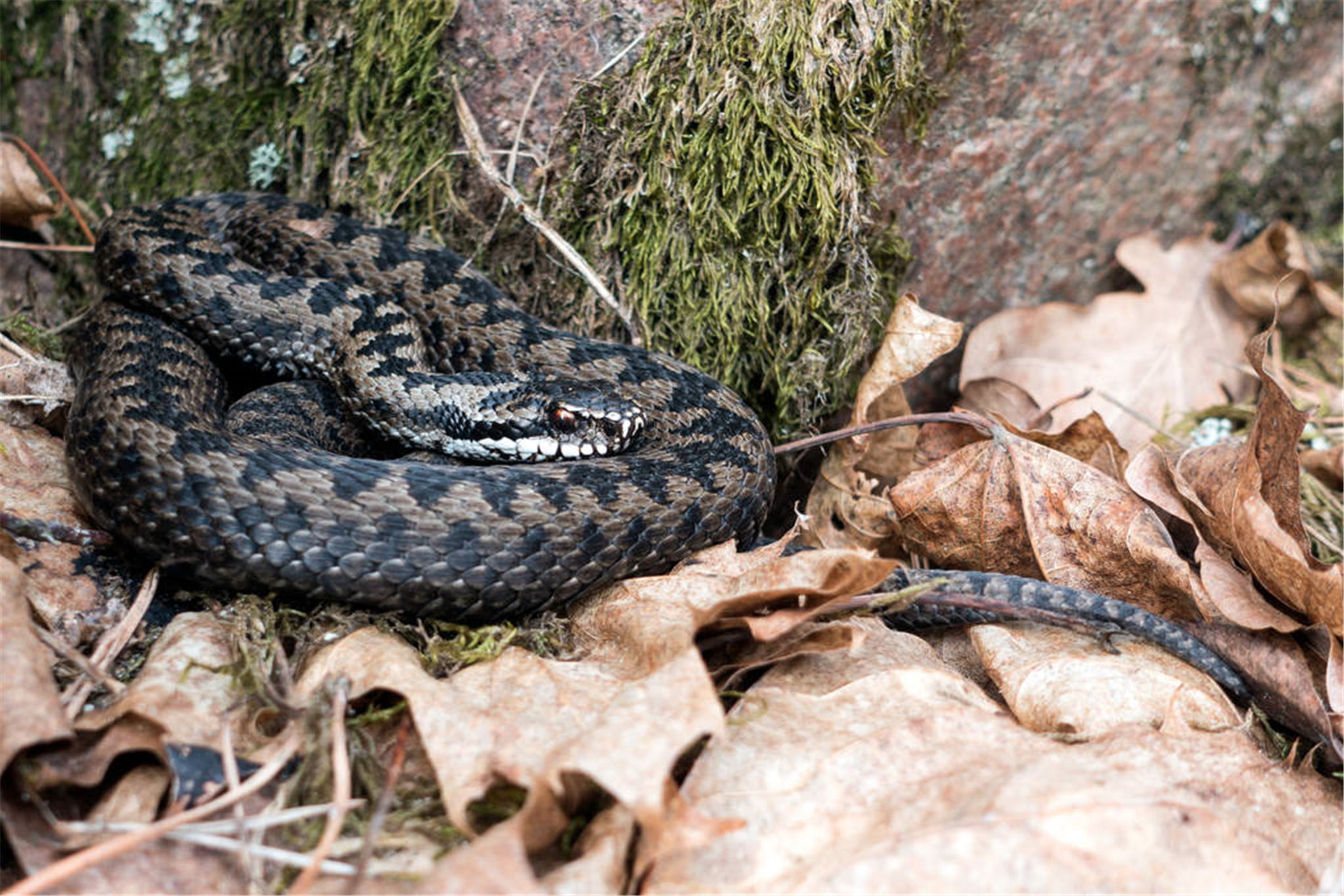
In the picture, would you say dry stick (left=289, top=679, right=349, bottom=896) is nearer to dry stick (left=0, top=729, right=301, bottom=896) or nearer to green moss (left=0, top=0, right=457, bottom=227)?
dry stick (left=0, top=729, right=301, bottom=896)

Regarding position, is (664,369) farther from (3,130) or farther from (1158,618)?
(3,130)

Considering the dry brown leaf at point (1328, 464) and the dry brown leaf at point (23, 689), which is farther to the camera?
the dry brown leaf at point (1328, 464)

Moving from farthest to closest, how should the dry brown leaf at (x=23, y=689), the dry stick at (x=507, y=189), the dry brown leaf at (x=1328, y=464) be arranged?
the dry stick at (x=507, y=189)
the dry brown leaf at (x=1328, y=464)
the dry brown leaf at (x=23, y=689)

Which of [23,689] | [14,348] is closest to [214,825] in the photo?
[23,689]

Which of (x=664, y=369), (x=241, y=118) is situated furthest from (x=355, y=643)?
(x=241, y=118)

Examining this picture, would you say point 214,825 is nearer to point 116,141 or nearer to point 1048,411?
point 1048,411

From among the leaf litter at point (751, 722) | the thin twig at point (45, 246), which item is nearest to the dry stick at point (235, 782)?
the leaf litter at point (751, 722)

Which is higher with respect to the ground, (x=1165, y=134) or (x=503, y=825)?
(x=1165, y=134)

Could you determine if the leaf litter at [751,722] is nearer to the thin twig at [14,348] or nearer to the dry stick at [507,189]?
the thin twig at [14,348]
